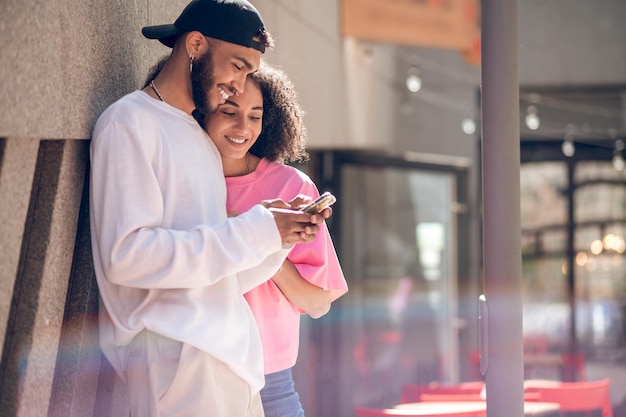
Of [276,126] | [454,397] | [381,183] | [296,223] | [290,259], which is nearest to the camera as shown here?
[296,223]

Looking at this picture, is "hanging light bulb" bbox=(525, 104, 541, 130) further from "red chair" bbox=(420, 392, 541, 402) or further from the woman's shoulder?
the woman's shoulder

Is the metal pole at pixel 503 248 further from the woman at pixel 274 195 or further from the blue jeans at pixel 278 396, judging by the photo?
the blue jeans at pixel 278 396

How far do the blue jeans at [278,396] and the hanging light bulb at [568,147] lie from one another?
11.3 meters

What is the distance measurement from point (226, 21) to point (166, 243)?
2.02 feet

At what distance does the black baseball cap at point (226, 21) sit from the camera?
8.73 feet

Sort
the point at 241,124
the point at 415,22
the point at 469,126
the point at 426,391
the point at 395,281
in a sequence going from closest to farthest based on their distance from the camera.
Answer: the point at 241,124, the point at 426,391, the point at 415,22, the point at 395,281, the point at 469,126

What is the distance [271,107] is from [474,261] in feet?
38.4

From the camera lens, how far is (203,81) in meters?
2.71

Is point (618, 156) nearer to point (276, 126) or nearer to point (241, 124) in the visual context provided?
point (276, 126)

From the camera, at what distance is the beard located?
106 inches

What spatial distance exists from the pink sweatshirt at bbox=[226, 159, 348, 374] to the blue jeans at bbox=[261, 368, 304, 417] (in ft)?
0.09

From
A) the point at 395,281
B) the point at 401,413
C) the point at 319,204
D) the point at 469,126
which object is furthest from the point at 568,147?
the point at 319,204

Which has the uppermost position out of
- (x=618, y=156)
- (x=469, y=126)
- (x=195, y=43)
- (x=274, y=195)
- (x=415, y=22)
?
(x=415, y=22)

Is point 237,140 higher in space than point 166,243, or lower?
higher
